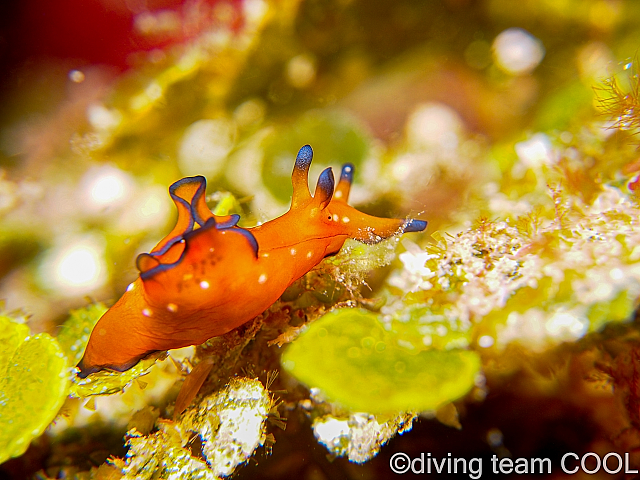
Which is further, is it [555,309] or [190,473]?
[555,309]

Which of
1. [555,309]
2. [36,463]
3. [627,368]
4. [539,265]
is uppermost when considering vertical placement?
[539,265]

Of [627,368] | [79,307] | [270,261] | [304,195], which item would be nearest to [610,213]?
[627,368]

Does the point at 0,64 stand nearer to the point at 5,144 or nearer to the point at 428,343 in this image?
the point at 5,144

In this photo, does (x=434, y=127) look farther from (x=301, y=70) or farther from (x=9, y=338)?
(x=9, y=338)

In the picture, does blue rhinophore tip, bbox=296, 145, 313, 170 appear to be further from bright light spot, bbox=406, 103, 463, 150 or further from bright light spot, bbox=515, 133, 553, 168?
bright light spot, bbox=515, 133, 553, 168

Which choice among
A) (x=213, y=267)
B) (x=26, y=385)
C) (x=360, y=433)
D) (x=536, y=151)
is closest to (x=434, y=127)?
(x=536, y=151)

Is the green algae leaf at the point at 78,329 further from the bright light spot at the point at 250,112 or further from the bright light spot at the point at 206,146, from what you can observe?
the bright light spot at the point at 250,112

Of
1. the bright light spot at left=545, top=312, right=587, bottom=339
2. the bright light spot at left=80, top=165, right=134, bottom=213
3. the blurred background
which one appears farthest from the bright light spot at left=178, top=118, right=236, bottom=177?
the bright light spot at left=545, top=312, right=587, bottom=339
